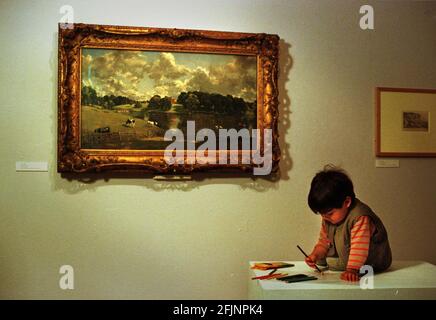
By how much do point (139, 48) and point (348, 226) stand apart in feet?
5.53

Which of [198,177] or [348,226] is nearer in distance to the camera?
[348,226]

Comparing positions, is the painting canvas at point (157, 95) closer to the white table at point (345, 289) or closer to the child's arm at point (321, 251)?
the child's arm at point (321, 251)

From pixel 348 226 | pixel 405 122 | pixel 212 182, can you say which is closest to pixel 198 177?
pixel 212 182

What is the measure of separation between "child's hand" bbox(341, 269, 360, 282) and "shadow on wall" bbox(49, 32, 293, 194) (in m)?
0.84

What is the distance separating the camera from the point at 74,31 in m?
2.55

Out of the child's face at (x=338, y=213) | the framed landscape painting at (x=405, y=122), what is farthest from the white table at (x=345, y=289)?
the framed landscape painting at (x=405, y=122)

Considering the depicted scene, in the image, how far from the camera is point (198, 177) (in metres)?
2.69

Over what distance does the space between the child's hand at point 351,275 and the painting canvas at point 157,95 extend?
112 centimetres

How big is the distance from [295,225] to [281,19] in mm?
1413

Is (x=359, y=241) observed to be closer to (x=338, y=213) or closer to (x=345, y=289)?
(x=338, y=213)

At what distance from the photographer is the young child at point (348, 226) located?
2.07 m

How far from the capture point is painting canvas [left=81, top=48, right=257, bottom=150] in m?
2.58

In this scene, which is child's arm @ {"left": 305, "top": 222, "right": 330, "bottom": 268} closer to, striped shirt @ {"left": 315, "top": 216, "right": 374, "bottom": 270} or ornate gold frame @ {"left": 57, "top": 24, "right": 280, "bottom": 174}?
striped shirt @ {"left": 315, "top": 216, "right": 374, "bottom": 270}
